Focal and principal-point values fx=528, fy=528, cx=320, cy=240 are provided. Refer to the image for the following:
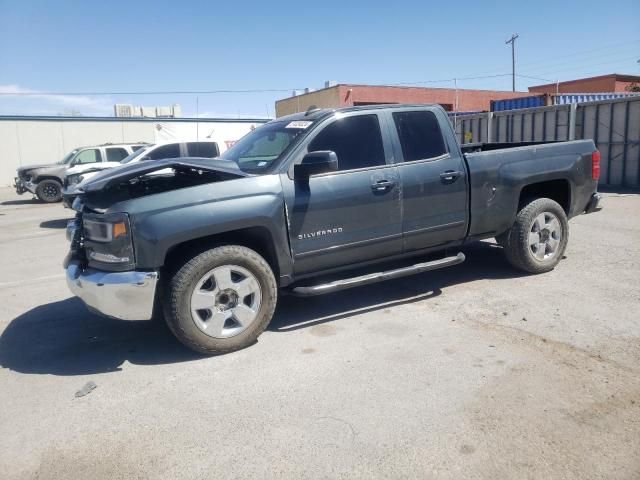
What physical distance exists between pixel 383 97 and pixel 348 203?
3244 cm

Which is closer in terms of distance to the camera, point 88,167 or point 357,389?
point 357,389

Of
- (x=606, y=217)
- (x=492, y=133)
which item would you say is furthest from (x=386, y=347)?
(x=492, y=133)

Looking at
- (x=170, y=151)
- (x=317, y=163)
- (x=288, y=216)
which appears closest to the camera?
(x=317, y=163)

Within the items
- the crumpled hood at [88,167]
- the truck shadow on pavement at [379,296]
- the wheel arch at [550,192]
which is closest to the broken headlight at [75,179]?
the crumpled hood at [88,167]

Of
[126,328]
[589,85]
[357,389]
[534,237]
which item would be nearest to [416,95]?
[589,85]

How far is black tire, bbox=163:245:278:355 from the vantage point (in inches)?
155

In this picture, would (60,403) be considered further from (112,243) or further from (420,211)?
(420,211)

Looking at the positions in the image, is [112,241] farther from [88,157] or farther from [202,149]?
[88,157]

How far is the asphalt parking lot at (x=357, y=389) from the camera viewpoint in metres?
2.78

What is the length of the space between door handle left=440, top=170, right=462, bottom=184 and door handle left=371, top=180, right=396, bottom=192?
61 centimetres

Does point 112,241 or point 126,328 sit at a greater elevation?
point 112,241

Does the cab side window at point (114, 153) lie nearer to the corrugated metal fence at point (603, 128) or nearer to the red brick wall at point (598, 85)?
the corrugated metal fence at point (603, 128)

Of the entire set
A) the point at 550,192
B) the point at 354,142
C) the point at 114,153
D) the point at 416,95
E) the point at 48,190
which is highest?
the point at 416,95

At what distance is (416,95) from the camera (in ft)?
121
